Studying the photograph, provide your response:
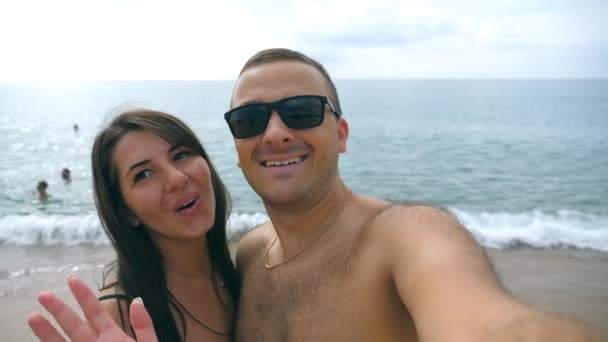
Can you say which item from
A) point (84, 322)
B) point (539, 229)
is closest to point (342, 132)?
point (84, 322)

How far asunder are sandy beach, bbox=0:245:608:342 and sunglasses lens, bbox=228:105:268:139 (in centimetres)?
418

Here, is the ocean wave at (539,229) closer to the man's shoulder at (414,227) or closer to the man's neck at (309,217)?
the man's neck at (309,217)

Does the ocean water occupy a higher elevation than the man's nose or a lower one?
lower

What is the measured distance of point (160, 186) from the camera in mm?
2580

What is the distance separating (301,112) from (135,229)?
1.35 m

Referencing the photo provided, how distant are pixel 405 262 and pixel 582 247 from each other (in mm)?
8928

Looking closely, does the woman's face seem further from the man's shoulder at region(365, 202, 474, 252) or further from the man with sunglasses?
the man's shoulder at region(365, 202, 474, 252)

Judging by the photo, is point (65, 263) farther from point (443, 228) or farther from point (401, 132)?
point (401, 132)

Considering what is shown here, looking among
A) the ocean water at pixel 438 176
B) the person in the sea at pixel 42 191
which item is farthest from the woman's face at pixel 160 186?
the person in the sea at pixel 42 191

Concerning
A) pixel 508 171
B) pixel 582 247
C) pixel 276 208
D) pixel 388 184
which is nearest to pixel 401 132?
pixel 508 171

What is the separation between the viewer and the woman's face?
8.45 ft

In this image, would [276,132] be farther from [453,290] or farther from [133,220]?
[453,290]

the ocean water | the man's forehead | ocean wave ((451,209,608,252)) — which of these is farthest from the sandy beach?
the man's forehead

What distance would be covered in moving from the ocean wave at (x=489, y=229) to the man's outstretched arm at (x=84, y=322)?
22.8 feet
